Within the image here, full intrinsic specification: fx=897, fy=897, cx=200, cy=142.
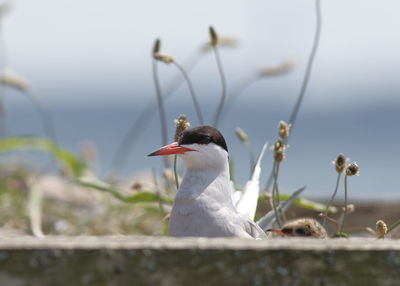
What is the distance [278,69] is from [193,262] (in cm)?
201

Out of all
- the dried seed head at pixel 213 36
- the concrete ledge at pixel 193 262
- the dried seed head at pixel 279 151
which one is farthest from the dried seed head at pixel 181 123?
the concrete ledge at pixel 193 262

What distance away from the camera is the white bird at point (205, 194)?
2.37 m

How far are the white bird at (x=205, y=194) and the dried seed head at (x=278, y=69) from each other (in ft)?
2.50

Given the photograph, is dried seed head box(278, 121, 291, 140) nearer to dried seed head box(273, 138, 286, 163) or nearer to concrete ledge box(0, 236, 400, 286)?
dried seed head box(273, 138, 286, 163)

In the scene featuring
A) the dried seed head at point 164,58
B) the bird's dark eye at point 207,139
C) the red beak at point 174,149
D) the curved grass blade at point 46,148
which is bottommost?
the curved grass blade at point 46,148

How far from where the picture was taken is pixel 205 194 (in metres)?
2.49

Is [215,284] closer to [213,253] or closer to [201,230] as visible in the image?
[213,253]

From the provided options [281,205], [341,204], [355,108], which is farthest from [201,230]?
[355,108]

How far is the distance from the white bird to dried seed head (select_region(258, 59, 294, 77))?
761 mm

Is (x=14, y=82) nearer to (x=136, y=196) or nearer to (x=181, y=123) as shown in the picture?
(x=136, y=196)

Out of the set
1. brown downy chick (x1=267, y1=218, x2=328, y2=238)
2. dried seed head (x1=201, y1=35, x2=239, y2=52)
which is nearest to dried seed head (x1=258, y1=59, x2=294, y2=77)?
dried seed head (x1=201, y1=35, x2=239, y2=52)

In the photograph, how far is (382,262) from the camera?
1.70 meters

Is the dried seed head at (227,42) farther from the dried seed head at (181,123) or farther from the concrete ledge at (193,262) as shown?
the concrete ledge at (193,262)

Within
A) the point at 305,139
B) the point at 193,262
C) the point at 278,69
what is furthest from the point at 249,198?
the point at 305,139
